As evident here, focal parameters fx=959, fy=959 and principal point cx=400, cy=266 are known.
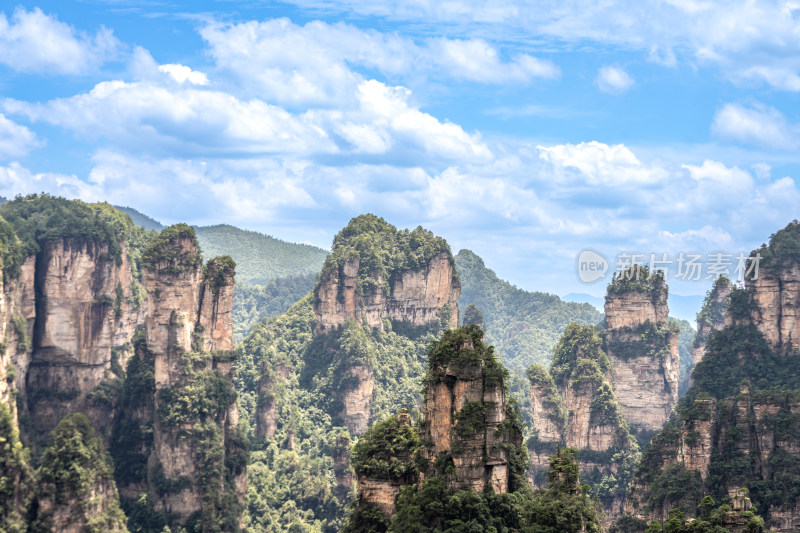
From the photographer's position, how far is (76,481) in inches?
2480

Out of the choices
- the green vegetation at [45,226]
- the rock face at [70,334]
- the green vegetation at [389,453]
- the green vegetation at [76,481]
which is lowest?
the green vegetation at [76,481]

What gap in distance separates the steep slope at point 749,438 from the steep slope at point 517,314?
271ft

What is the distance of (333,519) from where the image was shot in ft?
274

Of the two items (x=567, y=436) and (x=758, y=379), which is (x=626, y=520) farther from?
(x=567, y=436)

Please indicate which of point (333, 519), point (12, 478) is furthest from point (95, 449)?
point (333, 519)

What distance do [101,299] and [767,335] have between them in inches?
2210

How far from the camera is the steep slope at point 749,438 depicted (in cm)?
6122

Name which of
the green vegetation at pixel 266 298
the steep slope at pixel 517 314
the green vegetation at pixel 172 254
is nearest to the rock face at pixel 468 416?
the green vegetation at pixel 172 254

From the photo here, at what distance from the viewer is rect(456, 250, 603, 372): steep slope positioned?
563 ft

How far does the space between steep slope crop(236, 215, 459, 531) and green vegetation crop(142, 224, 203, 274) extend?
20.9 meters

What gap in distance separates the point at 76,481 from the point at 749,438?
146ft

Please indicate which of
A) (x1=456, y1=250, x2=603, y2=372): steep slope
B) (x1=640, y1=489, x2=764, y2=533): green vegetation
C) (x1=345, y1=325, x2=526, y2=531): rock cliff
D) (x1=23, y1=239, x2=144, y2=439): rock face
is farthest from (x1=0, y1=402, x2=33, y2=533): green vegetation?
(x1=456, y1=250, x2=603, y2=372): steep slope

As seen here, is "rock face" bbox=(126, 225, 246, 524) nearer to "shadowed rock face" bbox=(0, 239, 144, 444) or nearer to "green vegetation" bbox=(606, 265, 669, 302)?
"shadowed rock face" bbox=(0, 239, 144, 444)

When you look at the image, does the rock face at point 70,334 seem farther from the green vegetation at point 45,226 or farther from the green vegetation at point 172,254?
the green vegetation at point 172,254
